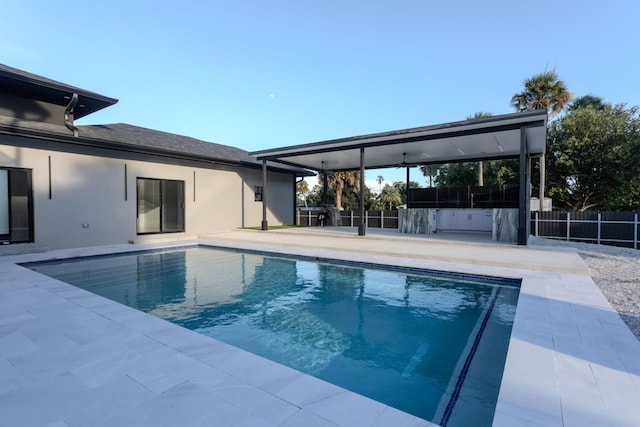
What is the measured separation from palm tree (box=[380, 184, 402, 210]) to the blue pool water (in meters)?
32.7

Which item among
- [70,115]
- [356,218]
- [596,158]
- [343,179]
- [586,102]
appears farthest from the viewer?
[343,179]

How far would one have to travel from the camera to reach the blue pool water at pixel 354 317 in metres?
2.57

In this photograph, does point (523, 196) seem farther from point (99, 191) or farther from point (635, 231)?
point (99, 191)

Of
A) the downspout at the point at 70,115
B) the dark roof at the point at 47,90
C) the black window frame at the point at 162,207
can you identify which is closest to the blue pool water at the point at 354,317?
the black window frame at the point at 162,207

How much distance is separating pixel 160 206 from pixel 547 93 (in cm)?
2091

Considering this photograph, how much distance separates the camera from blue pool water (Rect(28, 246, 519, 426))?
101 inches

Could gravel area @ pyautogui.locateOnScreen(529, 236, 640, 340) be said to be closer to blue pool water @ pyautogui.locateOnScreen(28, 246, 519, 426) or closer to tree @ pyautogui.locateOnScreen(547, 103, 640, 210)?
blue pool water @ pyautogui.locateOnScreen(28, 246, 519, 426)

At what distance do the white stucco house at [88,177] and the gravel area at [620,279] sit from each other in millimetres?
11666

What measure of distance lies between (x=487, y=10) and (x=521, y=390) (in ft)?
42.8

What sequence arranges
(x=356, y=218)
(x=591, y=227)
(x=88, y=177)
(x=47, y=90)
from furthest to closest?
(x=356, y=218), (x=591, y=227), (x=88, y=177), (x=47, y=90)

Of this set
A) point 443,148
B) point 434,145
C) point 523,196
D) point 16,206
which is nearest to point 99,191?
point 16,206

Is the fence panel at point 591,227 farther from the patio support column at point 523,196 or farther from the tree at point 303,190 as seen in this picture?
the tree at point 303,190

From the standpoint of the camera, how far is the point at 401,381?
263cm

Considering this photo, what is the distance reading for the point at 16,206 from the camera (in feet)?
26.7
